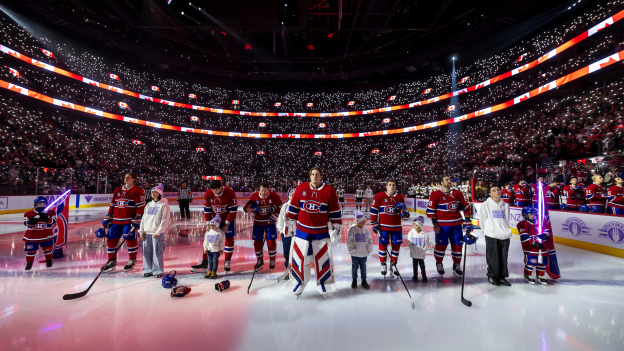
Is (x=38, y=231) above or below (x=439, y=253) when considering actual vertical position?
above

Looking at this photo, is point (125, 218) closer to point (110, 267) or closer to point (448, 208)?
point (110, 267)

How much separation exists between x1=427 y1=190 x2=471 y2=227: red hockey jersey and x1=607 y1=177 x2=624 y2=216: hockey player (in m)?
4.99

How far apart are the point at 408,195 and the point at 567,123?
9.79m

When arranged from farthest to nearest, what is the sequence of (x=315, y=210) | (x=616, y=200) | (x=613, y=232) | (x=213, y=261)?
(x=616, y=200) → (x=613, y=232) → (x=213, y=261) → (x=315, y=210)

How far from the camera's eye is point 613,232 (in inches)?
257

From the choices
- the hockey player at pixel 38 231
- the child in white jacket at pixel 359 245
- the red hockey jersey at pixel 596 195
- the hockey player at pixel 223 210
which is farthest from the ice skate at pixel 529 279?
the hockey player at pixel 38 231

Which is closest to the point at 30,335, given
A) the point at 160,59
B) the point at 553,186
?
the point at 553,186

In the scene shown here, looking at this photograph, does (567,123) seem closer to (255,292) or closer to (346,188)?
(346,188)

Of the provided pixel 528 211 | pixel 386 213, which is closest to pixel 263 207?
pixel 386 213

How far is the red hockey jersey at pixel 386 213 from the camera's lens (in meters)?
5.09

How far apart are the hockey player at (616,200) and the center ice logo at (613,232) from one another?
408 millimetres

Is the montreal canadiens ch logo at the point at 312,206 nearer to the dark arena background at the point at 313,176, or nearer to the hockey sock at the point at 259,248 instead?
the dark arena background at the point at 313,176

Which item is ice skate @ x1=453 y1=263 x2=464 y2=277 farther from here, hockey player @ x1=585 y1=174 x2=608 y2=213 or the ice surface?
hockey player @ x1=585 y1=174 x2=608 y2=213

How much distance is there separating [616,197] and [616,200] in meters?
0.08
